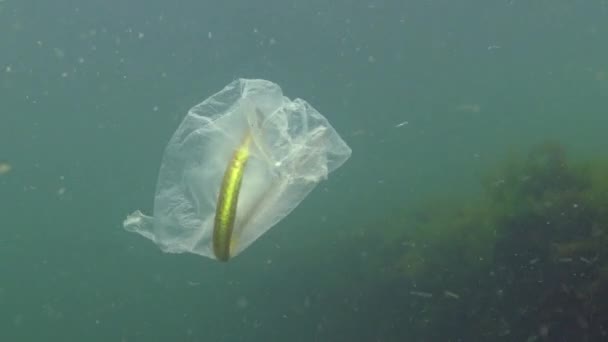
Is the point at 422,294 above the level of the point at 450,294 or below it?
below

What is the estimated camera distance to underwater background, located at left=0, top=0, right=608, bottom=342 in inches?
272

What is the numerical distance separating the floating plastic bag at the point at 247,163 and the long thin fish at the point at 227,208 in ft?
0.53

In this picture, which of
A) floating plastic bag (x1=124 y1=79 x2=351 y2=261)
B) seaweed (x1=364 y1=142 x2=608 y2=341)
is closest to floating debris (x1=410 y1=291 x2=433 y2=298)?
seaweed (x1=364 y1=142 x2=608 y2=341)

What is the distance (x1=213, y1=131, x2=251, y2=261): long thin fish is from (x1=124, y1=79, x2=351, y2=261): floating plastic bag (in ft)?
0.53

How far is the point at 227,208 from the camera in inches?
91.0

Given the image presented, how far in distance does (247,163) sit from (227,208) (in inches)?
21.0

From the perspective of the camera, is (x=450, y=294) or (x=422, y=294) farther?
(x=422, y=294)

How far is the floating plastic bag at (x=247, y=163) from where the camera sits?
2930 mm

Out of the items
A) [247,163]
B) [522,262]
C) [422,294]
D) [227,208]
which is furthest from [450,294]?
[227,208]

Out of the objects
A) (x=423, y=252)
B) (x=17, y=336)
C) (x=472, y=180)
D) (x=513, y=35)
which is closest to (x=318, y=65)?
(x=513, y=35)

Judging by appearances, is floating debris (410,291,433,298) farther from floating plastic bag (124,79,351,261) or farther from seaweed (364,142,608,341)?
floating plastic bag (124,79,351,261)

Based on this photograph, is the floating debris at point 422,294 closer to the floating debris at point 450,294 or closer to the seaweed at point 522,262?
the seaweed at point 522,262

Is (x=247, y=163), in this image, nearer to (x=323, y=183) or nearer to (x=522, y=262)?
(x=522, y=262)

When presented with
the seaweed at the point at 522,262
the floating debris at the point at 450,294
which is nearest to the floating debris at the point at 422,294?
the seaweed at the point at 522,262
